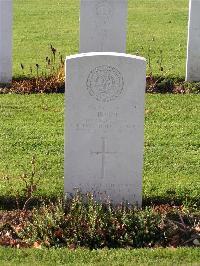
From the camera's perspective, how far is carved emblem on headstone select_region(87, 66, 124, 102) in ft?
23.5

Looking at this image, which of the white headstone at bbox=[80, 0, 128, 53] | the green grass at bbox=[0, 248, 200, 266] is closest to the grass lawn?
the green grass at bbox=[0, 248, 200, 266]

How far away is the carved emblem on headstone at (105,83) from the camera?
23.5ft

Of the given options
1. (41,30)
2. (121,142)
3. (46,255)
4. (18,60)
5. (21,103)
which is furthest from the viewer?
(41,30)

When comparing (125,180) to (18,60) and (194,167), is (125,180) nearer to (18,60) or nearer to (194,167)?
(194,167)

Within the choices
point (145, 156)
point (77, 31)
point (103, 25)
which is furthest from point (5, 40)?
point (77, 31)

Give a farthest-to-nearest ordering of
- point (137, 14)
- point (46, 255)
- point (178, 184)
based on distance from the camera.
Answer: point (137, 14) → point (178, 184) → point (46, 255)

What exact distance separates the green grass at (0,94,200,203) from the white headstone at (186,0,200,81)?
1.11 m

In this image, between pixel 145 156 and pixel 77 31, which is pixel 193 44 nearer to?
pixel 145 156

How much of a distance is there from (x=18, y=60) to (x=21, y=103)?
4143 millimetres

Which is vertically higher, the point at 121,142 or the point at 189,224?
the point at 121,142

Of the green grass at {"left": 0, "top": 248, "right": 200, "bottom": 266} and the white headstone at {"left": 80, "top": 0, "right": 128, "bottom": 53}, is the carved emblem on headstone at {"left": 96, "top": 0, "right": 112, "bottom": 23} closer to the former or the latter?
the white headstone at {"left": 80, "top": 0, "right": 128, "bottom": 53}

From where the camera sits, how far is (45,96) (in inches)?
465

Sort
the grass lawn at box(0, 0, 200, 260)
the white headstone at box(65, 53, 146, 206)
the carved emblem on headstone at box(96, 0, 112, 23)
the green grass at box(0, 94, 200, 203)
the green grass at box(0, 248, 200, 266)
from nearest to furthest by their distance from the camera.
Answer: the green grass at box(0, 248, 200, 266) → the grass lawn at box(0, 0, 200, 260) → the white headstone at box(65, 53, 146, 206) → the green grass at box(0, 94, 200, 203) → the carved emblem on headstone at box(96, 0, 112, 23)

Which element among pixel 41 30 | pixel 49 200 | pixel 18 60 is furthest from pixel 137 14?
pixel 49 200
